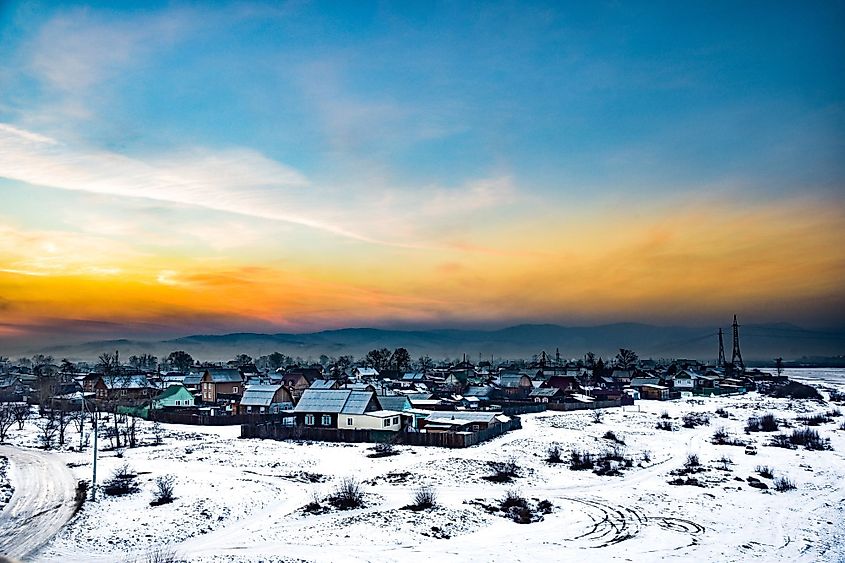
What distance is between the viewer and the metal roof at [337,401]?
54.9 metres

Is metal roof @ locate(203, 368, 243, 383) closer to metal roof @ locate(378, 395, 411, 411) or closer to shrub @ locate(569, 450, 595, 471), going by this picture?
metal roof @ locate(378, 395, 411, 411)

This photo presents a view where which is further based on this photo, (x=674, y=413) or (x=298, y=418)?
(x=674, y=413)

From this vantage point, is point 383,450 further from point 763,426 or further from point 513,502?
point 763,426

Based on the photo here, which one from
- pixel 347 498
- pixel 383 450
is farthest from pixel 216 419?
pixel 347 498

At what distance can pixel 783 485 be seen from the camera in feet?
111

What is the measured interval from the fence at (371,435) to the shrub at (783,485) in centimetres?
2113

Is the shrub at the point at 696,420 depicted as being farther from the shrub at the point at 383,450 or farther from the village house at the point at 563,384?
the shrub at the point at 383,450

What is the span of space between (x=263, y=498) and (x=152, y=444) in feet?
71.9

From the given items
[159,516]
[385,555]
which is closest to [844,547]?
[385,555]

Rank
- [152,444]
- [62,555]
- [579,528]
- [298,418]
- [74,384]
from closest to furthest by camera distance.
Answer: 1. [62,555]
2. [579,528]
3. [152,444]
4. [298,418]
5. [74,384]

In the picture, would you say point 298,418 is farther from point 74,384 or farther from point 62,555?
point 74,384

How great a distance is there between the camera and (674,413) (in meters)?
79.4

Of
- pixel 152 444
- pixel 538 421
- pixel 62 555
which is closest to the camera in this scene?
pixel 62 555

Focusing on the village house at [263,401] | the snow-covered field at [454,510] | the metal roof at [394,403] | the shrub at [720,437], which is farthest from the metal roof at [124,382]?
the shrub at [720,437]
